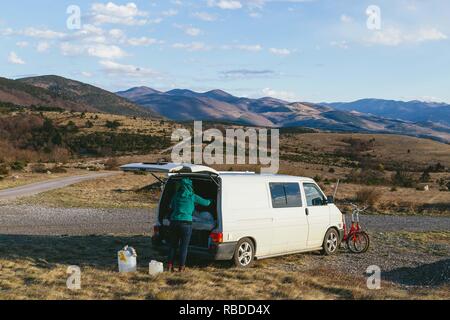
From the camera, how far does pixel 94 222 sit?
19.0 m

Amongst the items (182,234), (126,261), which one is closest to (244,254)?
(182,234)

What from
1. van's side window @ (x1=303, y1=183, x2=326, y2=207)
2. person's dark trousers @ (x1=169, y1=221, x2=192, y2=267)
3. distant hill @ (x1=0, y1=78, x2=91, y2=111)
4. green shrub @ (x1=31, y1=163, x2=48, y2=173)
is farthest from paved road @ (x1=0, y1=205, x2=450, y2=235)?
distant hill @ (x1=0, y1=78, x2=91, y2=111)

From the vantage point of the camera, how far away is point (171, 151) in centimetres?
6838

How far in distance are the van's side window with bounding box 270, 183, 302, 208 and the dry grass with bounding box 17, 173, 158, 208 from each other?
47.4 feet

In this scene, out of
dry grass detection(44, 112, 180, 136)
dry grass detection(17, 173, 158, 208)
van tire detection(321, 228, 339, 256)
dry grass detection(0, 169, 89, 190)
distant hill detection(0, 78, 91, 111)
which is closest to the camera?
van tire detection(321, 228, 339, 256)

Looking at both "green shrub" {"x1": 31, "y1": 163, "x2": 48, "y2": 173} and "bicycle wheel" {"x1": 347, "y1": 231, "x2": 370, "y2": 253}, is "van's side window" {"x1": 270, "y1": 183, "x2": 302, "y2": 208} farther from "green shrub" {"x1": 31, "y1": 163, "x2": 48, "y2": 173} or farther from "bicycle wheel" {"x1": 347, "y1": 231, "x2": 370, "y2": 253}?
"green shrub" {"x1": 31, "y1": 163, "x2": 48, "y2": 173}

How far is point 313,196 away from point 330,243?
1.29m

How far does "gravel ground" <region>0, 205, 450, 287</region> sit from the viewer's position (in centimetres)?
1129

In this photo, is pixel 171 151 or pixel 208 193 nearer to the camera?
pixel 208 193

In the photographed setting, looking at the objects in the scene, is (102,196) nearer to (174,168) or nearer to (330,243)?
(330,243)
